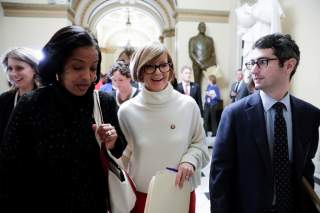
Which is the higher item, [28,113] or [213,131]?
[28,113]

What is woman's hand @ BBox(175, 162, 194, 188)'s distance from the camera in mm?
1284

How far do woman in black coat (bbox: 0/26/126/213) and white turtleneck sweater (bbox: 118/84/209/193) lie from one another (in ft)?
1.26

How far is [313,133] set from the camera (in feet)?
4.73

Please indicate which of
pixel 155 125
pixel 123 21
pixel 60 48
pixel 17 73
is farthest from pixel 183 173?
pixel 123 21

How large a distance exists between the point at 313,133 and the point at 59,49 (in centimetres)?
133

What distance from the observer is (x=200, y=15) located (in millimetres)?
7758

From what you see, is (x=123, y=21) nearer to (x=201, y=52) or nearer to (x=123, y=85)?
(x=201, y=52)

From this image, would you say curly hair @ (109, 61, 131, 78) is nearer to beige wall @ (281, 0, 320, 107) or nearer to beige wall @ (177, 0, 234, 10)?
beige wall @ (281, 0, 320, 107)

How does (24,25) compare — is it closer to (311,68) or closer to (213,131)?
(213,131)

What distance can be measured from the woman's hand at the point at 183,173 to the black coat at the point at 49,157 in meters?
0.39

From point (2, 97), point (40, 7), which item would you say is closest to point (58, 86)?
point (2, 97)

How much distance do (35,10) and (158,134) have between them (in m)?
7.17

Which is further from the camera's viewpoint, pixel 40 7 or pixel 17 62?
pixel 40 7

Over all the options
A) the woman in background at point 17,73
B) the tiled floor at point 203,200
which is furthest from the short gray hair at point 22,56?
the tiled floor at point 203,200
